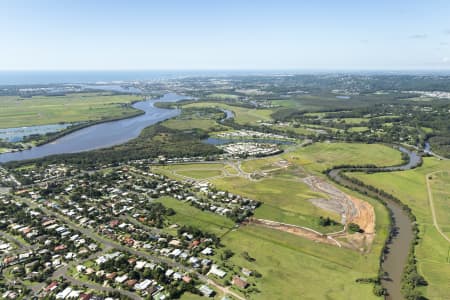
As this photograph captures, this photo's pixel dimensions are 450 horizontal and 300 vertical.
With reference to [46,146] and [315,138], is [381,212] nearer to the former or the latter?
[315,138]

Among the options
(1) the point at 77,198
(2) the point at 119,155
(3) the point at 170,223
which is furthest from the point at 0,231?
(2) the point at 119,155

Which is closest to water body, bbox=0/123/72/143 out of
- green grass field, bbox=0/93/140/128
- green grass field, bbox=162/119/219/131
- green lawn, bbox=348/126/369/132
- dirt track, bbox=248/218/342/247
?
green grass field, bbox=0/93/140/128

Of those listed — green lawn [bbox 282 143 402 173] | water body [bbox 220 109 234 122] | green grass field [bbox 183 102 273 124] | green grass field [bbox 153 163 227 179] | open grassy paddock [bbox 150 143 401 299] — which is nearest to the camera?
open grassy paddock [bbox 150 143 401 299]

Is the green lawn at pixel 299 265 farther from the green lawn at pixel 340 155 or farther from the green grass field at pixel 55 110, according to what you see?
the green grass field at pixel 55 110

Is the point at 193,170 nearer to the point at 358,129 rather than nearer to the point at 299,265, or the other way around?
the point at 299,265

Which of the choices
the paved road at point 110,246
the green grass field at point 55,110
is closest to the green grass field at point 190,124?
the green grass field at point 55,110

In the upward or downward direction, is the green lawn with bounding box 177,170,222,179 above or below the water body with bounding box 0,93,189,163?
below

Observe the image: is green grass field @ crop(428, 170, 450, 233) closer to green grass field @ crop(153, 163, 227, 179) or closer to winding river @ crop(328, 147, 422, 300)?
winding river @ crop(328, 147, 422, 300)
